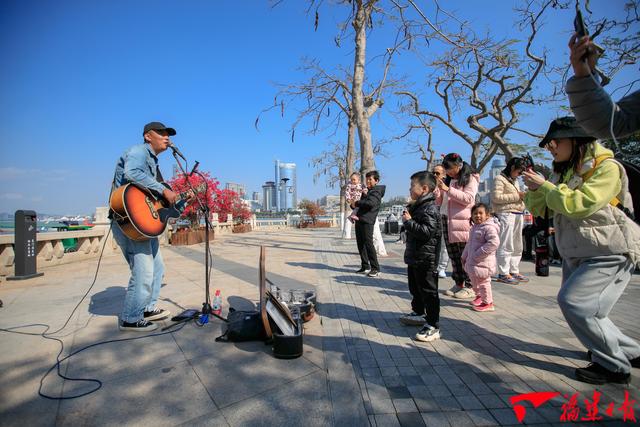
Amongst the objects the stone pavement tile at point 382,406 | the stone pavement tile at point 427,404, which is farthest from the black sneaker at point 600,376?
the stone pavement tile at point 382,406

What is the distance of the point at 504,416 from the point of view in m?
1.88

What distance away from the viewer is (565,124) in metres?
2.28

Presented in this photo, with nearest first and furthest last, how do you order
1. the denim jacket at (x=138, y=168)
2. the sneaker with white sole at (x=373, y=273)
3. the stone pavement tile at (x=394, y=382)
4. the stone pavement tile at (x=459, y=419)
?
the stone pavement tile at (x=459, y=419) < the stone pavement tile at (x=394, y=382) < the denim jacket at (x=138, y=168) < the sneaker with white sole at (x=373, y=273)

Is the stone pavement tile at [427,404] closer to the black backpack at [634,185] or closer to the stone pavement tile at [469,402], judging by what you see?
the stone pavement tile at [469,402]

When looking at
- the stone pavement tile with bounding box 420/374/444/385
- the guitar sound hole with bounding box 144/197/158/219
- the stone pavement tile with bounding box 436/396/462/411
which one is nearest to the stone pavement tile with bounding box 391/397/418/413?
the stone pavement tile with bounding box 436/396/462/411

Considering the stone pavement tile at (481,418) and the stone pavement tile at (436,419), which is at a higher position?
the stone pavement tile at (481,418)

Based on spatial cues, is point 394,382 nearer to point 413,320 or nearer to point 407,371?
point 407,371

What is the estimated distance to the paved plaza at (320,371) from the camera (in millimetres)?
1926

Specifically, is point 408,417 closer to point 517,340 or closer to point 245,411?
point 245,411

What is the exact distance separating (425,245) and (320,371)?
1.53 metres

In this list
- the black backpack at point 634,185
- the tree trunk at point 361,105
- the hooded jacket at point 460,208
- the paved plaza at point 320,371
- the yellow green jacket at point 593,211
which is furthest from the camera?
the tree trunk at point 361,105

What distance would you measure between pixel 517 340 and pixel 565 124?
193 cm

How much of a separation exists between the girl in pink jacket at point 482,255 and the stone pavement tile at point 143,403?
10.7ft

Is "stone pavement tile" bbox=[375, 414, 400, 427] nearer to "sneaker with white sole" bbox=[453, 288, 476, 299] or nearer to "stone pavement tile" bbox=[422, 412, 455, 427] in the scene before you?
"stone pavement tile" bbox=[422, 412, 455, 427]
